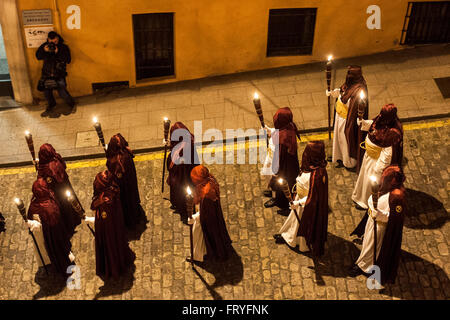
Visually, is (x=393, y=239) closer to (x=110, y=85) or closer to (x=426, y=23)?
(x=426, y=23)

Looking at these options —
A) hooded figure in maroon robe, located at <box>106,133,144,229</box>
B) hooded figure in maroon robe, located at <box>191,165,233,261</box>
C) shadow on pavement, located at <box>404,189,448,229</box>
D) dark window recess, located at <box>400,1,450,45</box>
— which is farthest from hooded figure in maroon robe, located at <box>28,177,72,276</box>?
dark window recess, located at <box>400,1,450,45</box>

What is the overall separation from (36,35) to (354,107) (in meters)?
7.57

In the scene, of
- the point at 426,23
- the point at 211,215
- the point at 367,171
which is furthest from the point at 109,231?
the point at 426,23

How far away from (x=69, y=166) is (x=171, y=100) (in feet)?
10.2

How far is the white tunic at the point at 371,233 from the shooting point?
410 inches

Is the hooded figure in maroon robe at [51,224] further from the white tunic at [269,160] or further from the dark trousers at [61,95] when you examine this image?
the dark trousers at [61,95]

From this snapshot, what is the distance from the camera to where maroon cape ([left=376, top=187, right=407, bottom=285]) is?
10234 millimetres

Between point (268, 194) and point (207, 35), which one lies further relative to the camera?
point (207, 35)

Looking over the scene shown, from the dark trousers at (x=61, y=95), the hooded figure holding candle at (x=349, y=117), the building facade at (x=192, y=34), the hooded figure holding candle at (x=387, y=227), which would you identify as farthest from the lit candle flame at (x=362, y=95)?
the dark trousers at (x=61, y=95)

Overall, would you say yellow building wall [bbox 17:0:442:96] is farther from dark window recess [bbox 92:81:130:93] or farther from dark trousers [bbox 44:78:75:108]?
dark trousers [bbox 44:78:75:108]

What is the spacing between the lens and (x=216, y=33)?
15.7 metres

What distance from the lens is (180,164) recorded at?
12008 millimetres

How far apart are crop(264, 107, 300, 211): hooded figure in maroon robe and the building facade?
4.48m

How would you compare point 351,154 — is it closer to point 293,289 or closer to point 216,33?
point 293,289
